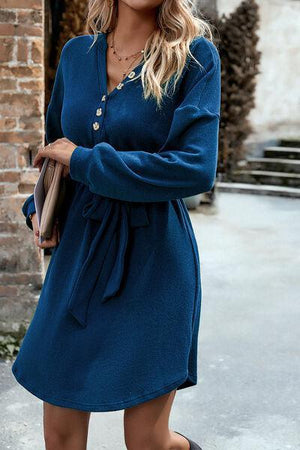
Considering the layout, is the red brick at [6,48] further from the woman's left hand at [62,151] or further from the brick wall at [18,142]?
the woman's left hand at [62,151]

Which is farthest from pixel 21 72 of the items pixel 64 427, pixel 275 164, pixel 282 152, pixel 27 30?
pixel 282 152

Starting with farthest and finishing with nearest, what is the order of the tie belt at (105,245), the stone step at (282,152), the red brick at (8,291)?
the stone step at (282,152)
the red brick at (8,291)
the tie belt at (105,245)

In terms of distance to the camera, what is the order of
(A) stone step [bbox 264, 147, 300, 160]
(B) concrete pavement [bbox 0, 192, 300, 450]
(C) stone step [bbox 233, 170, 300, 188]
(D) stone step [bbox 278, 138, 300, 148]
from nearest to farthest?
(B) concrete pavement [bbox 0, 192, 300, 450] → (C) stone step [bbox 233, 170, 300, 188] → (A) stone step [bbox 264, 147, 300, 160] → (D) stone step [bbox 278, 138, 300, 148]

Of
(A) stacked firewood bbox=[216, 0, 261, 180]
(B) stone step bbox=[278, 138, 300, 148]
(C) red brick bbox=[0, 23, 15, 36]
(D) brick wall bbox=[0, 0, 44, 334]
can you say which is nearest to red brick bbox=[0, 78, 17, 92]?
(D) brick wall bbox=[0, 0, 44, 334]

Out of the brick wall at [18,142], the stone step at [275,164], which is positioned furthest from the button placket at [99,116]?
the stone step at [275,164]

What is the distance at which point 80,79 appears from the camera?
191cm

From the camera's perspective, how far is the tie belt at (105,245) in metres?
1.79

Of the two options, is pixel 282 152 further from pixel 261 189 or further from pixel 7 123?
pixel 7 123

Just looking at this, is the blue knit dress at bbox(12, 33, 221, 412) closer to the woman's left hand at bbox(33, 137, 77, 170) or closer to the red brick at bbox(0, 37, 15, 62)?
the woman's left hand at bbox(33, 137, 77, 170)

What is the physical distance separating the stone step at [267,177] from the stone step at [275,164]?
119mm

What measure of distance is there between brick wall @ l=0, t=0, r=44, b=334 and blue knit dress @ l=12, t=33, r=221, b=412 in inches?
65.2

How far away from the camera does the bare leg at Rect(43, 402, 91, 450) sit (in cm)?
184

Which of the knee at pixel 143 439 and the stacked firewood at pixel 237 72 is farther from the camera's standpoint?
the stacked firewood at pixel 237 72

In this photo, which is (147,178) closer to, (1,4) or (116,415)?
(116,415)
